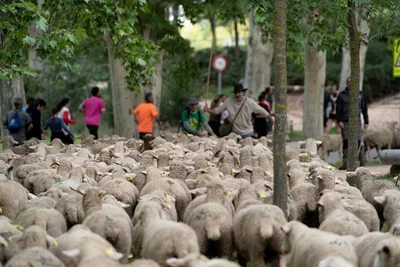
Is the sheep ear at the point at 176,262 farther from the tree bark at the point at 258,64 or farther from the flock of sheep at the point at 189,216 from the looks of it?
the tree bark at the point at 258,64

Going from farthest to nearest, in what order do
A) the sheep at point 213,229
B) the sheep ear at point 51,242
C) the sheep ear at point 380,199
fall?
the sheep ear at point 380,199 → the sheep at point 213,229 → the sheep ear at point 51,242

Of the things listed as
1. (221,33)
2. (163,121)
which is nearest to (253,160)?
(163,121)

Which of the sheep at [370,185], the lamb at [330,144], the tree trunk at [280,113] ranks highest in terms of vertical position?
the tree trunk at [280,113]

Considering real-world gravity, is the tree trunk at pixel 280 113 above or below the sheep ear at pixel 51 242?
→ above

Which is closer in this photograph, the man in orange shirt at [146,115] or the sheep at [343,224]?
the sheep at [343,224]

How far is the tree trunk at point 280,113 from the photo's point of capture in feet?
33.8

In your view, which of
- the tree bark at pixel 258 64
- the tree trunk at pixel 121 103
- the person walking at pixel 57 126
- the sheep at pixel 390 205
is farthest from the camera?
the tree bark at pixel 258 64

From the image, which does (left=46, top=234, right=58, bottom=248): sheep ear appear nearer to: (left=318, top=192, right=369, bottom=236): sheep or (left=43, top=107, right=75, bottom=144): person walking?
(left=318, top=192, right=369, bottom=236): sheep

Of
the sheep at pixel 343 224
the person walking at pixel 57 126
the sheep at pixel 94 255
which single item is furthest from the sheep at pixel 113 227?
the person walking at pixel 57 126

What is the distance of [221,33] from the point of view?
73938mm

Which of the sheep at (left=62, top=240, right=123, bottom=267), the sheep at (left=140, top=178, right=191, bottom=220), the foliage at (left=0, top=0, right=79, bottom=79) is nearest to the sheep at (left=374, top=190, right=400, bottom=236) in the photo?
the sheep at (left=140, top=178, right=191, bottom=220)

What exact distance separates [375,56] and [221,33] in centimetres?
3220

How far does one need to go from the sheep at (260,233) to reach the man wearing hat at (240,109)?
9600 millimetres

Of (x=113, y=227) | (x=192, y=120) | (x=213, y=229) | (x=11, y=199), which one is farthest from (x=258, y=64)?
(x=113, y=227)
